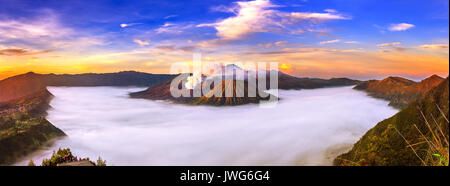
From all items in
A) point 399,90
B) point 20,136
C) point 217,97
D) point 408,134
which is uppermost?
point 399,90

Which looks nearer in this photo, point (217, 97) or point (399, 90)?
point (399, 90)

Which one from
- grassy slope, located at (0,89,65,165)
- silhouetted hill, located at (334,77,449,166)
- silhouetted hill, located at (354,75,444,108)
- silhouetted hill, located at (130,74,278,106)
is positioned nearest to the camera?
silhouetted hill, located at (334,77,449,166)

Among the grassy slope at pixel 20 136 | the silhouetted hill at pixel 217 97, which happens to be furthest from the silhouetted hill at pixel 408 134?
the silhouetted hill at pixel 217 97

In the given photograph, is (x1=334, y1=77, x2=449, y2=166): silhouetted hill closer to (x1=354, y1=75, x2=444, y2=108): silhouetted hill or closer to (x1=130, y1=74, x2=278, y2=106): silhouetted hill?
(x1=354, y1=75, x2=444, y2=108): silhouetted hill

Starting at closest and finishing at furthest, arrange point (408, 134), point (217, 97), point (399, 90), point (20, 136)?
point (408, 134), point (20, 136), point (399, 90), point (217, 97)

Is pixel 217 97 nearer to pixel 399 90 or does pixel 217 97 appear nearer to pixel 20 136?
pixel 399 90

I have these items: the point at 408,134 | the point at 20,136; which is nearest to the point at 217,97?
the point at 20,136

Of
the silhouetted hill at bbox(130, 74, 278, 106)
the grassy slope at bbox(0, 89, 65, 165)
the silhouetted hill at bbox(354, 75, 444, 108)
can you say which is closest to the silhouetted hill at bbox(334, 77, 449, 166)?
the grassy slope at bbox(0, 89, 65, 165)

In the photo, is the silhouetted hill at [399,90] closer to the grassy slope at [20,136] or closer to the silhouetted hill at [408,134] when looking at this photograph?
the silhouetted hill at [408,134]

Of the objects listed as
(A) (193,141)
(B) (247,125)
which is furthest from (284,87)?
(A) (193,141)

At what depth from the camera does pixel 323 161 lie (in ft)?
129

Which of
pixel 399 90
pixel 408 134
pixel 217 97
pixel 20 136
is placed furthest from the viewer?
pixel 217 97

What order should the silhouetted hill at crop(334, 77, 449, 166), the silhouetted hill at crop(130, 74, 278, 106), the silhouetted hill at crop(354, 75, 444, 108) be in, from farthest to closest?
the silhouetted hill at crop(130, 74, 278, 106) → the silhouetted hill at crop(354, 75, 444, 108) → the silhouetted hill at crop(334, 77, 449, 166)
